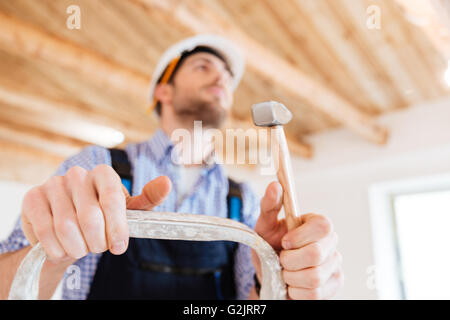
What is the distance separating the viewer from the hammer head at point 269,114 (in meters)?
0.19

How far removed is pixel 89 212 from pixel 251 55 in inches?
54.5

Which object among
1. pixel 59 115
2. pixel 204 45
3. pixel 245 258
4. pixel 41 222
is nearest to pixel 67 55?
pixel 59 115

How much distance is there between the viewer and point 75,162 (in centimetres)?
44

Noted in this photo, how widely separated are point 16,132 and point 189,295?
104 inches

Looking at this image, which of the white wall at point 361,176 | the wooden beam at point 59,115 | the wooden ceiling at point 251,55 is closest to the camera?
the white wall at point 361,176

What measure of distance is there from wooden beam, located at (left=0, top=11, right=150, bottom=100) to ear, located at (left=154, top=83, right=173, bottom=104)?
1.18 meters

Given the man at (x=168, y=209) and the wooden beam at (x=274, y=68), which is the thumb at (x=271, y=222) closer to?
the man at (x=168, y=209)

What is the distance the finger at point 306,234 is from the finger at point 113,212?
114 mm

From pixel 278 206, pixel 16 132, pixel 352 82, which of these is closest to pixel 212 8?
pixel 352 82

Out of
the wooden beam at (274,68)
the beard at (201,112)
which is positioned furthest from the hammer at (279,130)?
the wooden beam at (274,68)

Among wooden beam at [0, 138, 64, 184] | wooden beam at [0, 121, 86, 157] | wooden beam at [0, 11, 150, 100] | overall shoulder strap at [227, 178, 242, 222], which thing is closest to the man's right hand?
overall shoulder strap at [227, 178, 242, 222]

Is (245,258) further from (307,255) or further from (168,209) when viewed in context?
(307,255)

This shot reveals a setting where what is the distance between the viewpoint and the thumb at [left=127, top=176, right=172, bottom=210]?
0.19 meters

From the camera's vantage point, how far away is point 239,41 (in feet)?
4.52
